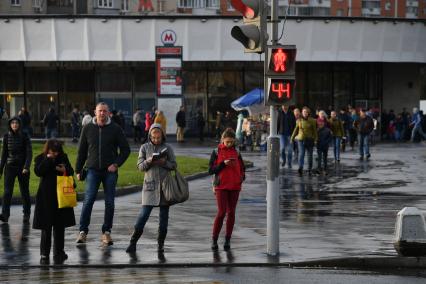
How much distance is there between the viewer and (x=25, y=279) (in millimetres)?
11391

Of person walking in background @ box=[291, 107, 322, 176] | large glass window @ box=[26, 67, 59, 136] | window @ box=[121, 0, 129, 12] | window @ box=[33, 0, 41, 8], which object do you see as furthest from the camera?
window @ box=[121, 0, 129, 12]

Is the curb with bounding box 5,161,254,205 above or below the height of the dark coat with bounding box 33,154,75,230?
below

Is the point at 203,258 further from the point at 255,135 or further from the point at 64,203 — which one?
the point at 255,135

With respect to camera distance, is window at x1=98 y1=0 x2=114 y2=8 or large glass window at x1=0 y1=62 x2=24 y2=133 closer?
large glass window at x1=0 y1=62 x2=24 y2=133

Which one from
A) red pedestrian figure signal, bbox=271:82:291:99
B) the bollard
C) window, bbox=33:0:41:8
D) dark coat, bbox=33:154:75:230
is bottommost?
the bollard

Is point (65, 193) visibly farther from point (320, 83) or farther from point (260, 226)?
point (320, 83)

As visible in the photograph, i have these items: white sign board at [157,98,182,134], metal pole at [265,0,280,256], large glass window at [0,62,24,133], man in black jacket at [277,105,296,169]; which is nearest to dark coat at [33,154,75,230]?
metal pole at [265,0,280,256]

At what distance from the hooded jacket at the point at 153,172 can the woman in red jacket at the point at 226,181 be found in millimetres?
672

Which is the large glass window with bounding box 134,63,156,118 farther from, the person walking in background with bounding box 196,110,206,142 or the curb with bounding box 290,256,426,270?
the curb with bounding box 290,256,426,270

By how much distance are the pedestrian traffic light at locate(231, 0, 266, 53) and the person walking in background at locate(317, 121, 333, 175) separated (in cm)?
1617

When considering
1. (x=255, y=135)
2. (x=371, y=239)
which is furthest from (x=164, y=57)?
(x=371, y=239)

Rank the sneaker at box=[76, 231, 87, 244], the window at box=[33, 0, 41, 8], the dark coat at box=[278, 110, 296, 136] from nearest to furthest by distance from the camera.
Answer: the sneaker at box=[76, 231, 87, 244], the dark coat at box=[278, 110, 296, 136], the window at box=[33, 0, 41, 8]

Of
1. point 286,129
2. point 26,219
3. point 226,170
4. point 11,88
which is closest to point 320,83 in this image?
point 11,88

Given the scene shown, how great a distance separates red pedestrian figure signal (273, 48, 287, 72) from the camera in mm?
12898
